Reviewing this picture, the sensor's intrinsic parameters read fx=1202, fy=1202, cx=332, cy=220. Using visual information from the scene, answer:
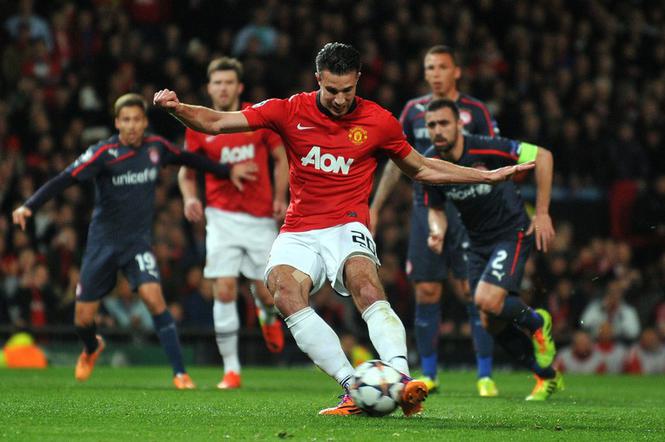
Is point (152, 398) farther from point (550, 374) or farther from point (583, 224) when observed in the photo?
point (583, 224)

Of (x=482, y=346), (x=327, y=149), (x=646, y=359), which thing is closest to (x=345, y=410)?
(x=327, y=149)

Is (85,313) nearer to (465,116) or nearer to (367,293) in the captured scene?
(465,116)

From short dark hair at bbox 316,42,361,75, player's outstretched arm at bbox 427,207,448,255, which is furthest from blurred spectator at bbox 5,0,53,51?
short dark hair at bbox 316,42,361,75

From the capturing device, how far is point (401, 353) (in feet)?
22.4

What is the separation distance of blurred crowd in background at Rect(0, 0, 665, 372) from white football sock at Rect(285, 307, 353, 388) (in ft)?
29.0

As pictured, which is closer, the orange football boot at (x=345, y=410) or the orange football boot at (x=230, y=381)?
the orange football boot at (x=345, y=410)

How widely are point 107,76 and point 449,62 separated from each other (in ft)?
27.5

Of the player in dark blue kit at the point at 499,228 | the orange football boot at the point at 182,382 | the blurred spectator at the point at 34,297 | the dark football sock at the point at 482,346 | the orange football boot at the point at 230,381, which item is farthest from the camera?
the blurred spectator at the point at 34,297

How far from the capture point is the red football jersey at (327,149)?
727 centimetres

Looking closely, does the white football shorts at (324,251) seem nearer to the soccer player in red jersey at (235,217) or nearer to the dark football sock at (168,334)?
the dark football sock at (168,334)

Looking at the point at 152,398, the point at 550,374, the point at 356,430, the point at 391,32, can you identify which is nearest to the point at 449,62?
the point at 550,374

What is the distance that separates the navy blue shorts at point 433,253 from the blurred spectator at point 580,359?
5.70m

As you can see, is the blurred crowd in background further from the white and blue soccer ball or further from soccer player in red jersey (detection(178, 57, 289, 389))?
the white and blue soccer ball

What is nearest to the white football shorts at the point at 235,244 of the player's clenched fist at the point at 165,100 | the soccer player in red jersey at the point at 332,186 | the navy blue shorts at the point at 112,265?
the navy blue shorts at the point at 112,265
